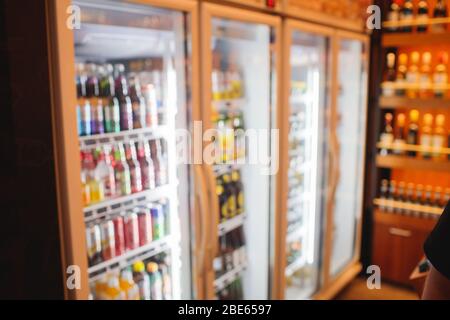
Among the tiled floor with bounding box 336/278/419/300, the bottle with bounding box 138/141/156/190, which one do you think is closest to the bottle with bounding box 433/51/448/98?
the tiled floor with bounding box 336/278/419/300

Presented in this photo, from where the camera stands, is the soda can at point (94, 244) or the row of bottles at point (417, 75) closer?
the soda can at point (94, 244)

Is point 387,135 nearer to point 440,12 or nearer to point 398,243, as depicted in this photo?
point 398,243

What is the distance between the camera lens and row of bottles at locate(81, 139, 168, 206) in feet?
6.50

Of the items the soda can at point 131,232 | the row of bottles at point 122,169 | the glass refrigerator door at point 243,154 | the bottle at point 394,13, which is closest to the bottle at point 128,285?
the soda can at point 131,232

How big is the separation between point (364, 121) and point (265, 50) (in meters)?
1.70

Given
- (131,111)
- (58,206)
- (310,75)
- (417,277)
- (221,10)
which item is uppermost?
(221,10)

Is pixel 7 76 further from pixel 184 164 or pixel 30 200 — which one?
pixel 184 164

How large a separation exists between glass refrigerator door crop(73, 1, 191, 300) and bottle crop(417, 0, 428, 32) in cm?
255

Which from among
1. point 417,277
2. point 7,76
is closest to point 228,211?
point 417,277

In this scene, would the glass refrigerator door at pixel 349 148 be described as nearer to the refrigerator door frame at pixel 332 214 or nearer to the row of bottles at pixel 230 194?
the refrigerator door frame at pixel 332 214

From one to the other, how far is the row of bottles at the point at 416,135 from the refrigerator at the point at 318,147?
271 millimetres

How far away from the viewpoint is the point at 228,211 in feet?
→ 8.82

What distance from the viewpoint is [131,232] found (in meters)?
2.17

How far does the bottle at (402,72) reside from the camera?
3.80 meters
